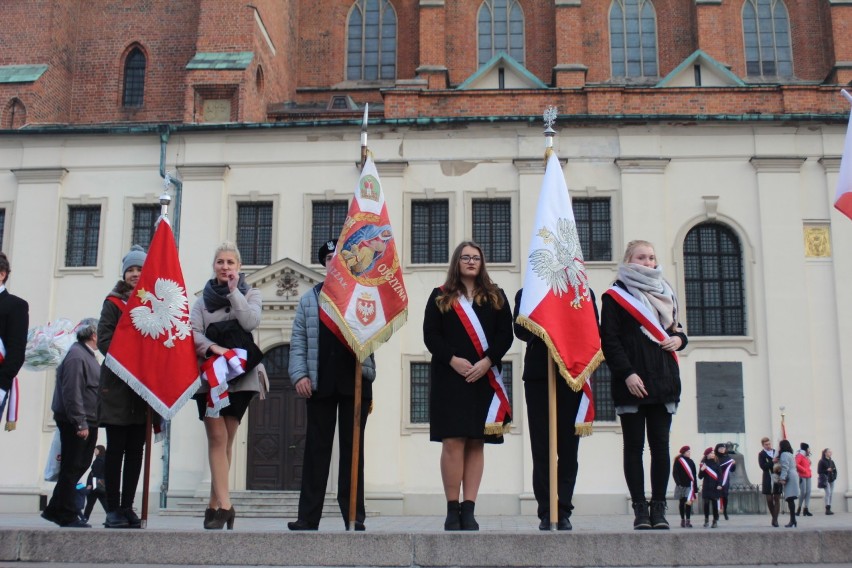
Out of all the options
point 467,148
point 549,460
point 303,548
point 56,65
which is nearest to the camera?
point 303,548

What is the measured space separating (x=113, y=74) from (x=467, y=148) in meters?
13.1

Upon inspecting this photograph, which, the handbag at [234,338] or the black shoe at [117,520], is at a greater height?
the handbag at [234,338]

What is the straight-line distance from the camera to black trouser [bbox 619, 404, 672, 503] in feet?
24.1

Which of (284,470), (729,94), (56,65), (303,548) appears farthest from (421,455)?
(56,65)

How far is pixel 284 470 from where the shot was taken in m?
21.3

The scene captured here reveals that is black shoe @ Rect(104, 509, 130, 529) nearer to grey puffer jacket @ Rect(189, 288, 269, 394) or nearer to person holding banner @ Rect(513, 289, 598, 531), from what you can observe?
grey puffer jacket @ Rect(189, 288, 269, 394)

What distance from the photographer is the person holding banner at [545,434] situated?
24.7ft

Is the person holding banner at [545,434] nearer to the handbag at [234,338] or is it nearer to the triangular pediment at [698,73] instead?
the handbag at [234,338]

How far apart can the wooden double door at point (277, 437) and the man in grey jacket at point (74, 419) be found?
1204cm

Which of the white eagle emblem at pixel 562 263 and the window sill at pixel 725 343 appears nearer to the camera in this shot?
the white eagle emblem at pixel 562 263

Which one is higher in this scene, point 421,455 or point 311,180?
point 311,180

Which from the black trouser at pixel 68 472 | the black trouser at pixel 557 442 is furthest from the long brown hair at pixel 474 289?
the black trouser at pixel 68 472

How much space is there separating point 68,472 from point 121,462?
0.80 metres

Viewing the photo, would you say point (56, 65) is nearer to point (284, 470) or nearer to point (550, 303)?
point (284, 470)
